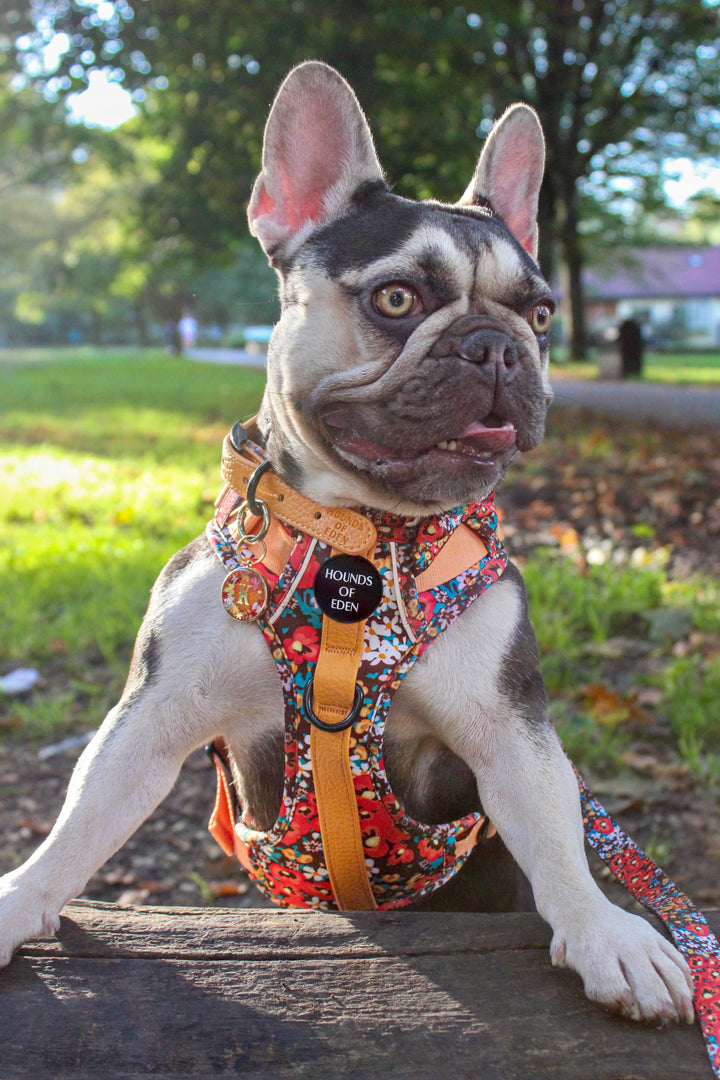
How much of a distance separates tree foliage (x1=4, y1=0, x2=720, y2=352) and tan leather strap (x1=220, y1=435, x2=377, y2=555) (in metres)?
11.4

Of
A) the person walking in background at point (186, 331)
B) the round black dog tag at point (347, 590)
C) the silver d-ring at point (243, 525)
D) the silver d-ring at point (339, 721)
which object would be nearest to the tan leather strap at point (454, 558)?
the round black dog tag at point (347, 590)

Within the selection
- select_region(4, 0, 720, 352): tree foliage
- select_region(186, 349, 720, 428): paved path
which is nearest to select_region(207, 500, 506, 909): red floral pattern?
select_region(186, 349, 720, 428): paved path

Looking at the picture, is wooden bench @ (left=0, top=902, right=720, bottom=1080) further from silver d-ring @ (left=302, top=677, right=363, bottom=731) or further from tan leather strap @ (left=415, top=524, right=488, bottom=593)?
tan leather strap @ (left=415, top=524, right=488, bottom=593)

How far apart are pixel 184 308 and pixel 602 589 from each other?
56326mm

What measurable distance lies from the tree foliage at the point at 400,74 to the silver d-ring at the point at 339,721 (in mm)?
11872

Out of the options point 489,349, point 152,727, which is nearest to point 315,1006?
point 152,727

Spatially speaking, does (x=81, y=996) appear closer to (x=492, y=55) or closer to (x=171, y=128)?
(x=492, y=55)

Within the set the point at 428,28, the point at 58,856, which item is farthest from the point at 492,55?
the point at 58,856

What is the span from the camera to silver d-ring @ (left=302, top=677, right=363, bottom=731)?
2.21m

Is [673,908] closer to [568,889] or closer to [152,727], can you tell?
[568,889]

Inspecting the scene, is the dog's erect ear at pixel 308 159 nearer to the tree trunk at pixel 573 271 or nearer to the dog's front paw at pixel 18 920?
the dog's front paw at pixel 18 920

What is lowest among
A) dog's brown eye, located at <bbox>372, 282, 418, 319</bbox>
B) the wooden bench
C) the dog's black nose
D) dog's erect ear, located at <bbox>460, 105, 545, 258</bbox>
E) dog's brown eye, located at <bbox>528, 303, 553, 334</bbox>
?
the wooden bench

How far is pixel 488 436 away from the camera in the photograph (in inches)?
91.4

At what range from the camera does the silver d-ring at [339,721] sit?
2.21 m
